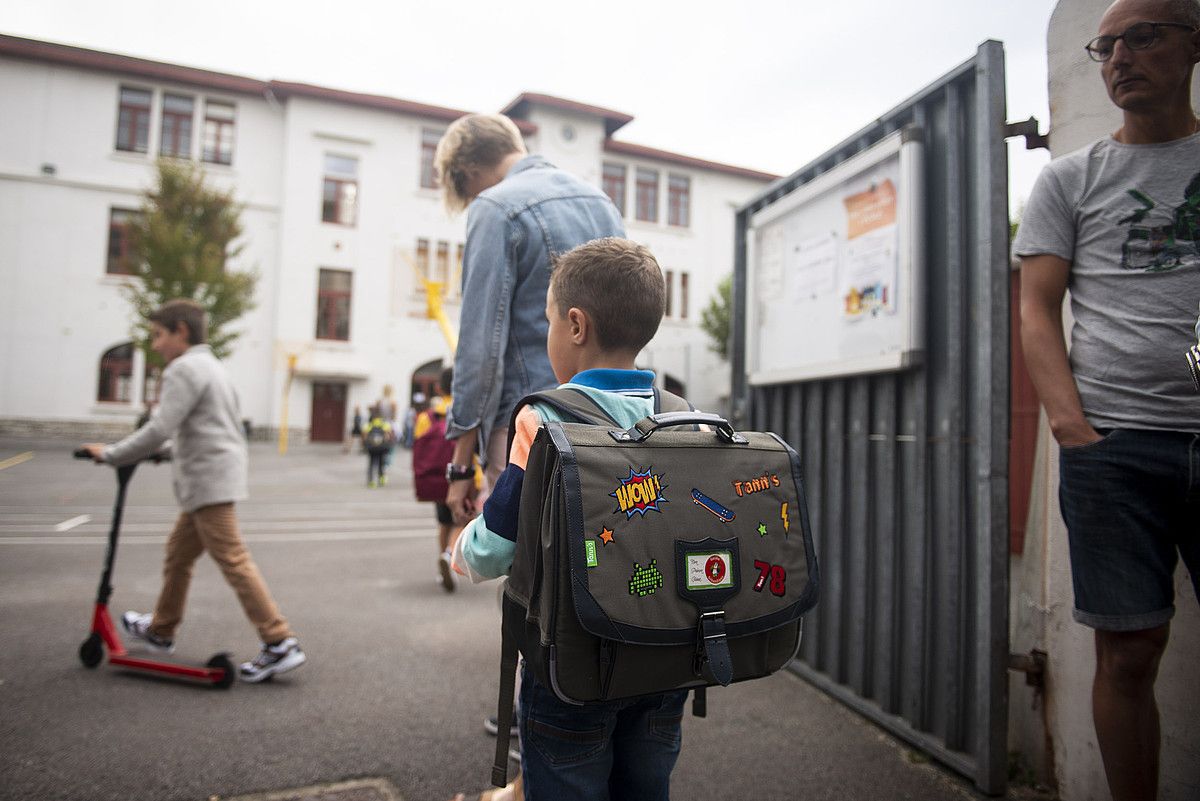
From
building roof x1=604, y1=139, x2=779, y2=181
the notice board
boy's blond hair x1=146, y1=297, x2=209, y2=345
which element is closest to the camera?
the notice board

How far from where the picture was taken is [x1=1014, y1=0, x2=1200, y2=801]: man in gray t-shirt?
1.92 metres

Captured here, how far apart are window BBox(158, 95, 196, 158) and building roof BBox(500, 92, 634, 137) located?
1109 cm

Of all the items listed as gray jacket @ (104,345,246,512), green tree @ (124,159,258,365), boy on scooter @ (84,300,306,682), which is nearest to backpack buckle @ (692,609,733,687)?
boy on scooter @ (84,300,306,682)

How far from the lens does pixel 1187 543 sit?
6.38 feet

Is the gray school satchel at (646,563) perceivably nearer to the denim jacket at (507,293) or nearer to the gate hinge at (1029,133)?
the denim jacket at (507,293)

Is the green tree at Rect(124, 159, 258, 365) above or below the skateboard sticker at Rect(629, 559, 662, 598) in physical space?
above

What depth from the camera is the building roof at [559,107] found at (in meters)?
29.6

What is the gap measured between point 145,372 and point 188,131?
8.60 metres

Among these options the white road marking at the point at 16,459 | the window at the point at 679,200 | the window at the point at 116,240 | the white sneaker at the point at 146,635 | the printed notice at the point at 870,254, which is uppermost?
the window at the point at 679,200

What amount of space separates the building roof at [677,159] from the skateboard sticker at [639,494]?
31.3 meters

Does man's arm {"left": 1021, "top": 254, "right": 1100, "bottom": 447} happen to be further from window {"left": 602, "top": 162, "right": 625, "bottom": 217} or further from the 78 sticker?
window {"left": 602, "top": 162, "right": 625, "bottom": 217}

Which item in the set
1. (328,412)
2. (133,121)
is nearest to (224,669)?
A: (328,412)

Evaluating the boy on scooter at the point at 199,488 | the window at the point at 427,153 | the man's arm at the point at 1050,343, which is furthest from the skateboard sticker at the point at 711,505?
the window at the point at 427,153

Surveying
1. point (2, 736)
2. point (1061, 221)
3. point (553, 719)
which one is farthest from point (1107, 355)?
point (2, 736)
